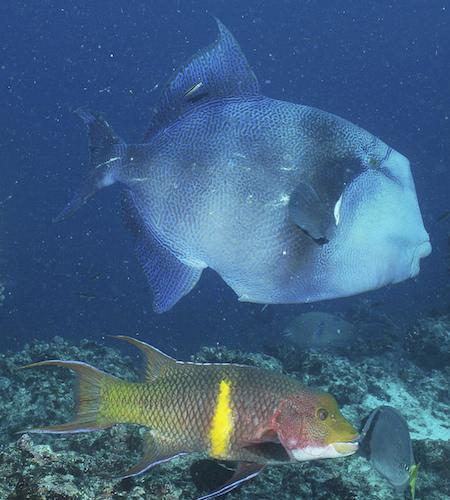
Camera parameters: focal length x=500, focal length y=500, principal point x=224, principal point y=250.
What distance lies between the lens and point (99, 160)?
2031 millimetres

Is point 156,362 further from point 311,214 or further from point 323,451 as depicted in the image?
point 311,214

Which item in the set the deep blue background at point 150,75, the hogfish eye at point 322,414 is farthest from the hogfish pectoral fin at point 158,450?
the deep blue background at point 150,75

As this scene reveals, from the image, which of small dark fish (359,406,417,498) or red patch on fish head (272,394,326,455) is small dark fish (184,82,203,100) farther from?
small dark fish (359,406,417,498)

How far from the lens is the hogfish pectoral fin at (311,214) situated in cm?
→ 163

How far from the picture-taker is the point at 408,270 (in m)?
1.79

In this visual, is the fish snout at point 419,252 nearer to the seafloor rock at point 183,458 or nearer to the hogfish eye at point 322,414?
the hogfish eye at point 322,414

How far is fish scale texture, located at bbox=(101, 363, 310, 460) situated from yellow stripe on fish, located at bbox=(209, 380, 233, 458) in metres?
0.01

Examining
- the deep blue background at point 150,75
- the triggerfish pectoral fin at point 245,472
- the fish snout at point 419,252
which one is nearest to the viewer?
the triggerfish pectoral fin at point 245,472

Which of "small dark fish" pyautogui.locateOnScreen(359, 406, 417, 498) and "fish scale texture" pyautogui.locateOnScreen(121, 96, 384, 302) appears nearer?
"fish scale texture" pyautogui.locateOnScreen(121, 96, 384, 302)

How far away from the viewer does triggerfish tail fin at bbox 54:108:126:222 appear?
78.3 inches

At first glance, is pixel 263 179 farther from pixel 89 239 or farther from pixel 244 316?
pixel 89 239

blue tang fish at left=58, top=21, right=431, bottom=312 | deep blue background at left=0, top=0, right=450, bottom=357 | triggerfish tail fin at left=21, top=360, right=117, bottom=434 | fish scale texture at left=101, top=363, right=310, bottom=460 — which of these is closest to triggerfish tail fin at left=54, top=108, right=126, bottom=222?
blue tang fish at left=58, top=21, right=431, bottom=312

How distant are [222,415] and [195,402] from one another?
0.10m

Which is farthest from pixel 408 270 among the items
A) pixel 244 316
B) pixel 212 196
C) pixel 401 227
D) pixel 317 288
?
pixel 244 316
